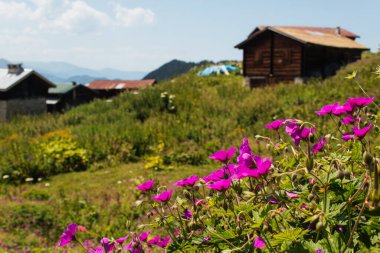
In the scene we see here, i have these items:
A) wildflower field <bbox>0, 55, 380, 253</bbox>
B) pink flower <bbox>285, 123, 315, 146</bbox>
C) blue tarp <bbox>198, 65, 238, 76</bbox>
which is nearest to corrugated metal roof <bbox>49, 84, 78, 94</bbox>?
blue tarp <bbox>198, 65, 238, 76</bbox>

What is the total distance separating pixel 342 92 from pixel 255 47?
453 inches

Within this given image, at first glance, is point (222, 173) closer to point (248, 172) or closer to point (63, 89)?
point (248, 172)

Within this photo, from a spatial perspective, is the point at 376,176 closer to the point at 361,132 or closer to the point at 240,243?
the point at 361,132

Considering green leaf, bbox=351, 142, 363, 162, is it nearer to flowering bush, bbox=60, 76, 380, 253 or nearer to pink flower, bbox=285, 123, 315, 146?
flowering bush, bbox=60, 76, 380, 253

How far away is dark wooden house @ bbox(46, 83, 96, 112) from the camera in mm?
41438

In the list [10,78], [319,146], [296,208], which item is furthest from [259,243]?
[10,78]

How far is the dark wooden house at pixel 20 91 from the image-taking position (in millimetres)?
29438

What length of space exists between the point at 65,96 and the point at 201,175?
115 feet

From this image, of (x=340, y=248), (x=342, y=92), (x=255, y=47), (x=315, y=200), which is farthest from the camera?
(x=255, y=47)

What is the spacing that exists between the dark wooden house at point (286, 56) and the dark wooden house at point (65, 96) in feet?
73.0

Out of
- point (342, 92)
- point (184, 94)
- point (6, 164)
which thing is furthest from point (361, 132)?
point (184, 94)

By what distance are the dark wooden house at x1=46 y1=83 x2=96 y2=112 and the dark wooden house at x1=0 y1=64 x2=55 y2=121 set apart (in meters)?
7.52

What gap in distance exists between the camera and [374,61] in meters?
23.9

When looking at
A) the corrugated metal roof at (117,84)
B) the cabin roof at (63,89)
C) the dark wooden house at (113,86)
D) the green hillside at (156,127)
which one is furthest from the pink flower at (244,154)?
the dark wooden house at (113,86)
